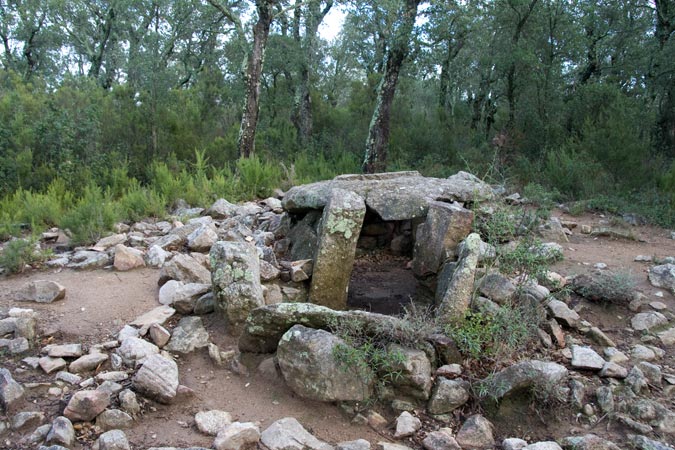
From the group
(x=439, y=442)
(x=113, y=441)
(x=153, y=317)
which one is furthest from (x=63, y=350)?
(x=439, y=442)

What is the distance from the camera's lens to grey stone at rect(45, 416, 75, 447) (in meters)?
2.86

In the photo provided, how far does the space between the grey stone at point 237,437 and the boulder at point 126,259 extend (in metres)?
2.51

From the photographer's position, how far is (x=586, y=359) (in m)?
3.80

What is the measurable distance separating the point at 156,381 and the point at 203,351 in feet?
1.86

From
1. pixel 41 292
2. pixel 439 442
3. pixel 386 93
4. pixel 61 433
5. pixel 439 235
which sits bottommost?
pixel 439 442

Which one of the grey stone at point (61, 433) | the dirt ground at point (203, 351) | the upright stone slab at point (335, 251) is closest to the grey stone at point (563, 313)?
the dirt ground at point (203, 351)

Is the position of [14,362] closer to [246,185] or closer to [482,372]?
[482,372]

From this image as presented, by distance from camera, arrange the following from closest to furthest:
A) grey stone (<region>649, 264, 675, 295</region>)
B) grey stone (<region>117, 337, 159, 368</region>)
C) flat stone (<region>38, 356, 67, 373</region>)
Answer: flat stone (<region>38, 356, 67, 373</region>)
grey stone (<region>117, 337, 159, 368</region>)
grey stone (<region>649, 264, 675, 295</region>)

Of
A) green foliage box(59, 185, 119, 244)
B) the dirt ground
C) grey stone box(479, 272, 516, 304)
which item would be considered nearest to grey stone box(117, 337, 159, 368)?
the dirt ground

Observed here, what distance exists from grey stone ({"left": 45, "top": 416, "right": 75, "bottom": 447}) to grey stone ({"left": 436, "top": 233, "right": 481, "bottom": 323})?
2358 mm

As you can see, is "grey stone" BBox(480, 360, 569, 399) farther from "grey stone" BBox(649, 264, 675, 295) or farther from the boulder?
the boulder

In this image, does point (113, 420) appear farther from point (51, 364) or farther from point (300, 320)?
point (300, 320)

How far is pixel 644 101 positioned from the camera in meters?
11.4

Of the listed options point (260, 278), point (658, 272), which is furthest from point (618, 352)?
point (260, 278)
